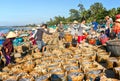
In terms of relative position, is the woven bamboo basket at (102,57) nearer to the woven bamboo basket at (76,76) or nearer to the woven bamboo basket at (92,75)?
the woven bamboo basket at (92,75)

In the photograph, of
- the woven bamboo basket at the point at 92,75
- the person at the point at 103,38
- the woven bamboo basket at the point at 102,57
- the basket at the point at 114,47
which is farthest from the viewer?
the person at the point at 103,38

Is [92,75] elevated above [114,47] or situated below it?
below

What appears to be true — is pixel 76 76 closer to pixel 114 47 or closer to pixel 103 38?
pixel 114 47

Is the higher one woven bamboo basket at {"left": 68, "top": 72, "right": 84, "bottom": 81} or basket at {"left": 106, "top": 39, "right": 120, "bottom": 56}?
basket at {"left": 106, "top": 39, "right": 120, "bottom": 56}

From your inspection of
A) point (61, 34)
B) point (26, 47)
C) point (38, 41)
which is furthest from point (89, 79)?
point (61, 34)

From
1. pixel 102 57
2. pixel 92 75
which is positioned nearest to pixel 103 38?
pixel 102 57

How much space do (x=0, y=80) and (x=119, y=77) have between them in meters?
3.40

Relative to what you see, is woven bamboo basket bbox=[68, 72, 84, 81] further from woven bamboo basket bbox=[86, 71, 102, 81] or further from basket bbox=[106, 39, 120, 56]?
basket bbox=[106, 39, 120, 56]

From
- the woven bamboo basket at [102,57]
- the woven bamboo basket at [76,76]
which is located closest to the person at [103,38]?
the woven bamboo basket at [102,57]

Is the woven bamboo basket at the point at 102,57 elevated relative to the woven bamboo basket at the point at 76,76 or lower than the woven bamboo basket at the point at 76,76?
elevated

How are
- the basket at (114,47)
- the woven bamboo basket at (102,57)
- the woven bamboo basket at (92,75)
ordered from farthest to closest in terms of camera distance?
the basket at (114,47), the woven bamboo basket at (102,57), the woven bamboo basket at (92,75)

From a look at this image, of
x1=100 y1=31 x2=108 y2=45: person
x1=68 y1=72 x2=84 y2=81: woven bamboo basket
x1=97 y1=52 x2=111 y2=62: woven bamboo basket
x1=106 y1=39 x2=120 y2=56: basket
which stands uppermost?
x1=100 y1=31 x2=108 y2=45: person

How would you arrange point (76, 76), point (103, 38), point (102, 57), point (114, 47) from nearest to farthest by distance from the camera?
point (76, 76)
point (102, 57)
point (114, 47)
point (103, 38)

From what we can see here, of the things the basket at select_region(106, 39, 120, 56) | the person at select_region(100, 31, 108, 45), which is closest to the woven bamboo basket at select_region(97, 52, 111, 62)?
the basket at select_region(106, 39, 120, 56)
